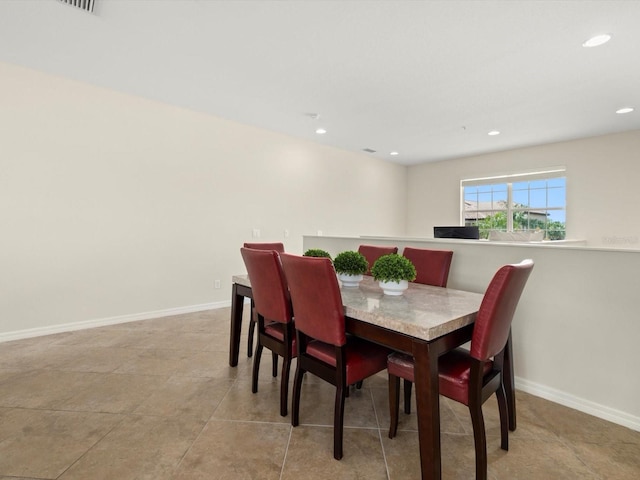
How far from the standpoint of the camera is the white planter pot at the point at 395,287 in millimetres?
1836

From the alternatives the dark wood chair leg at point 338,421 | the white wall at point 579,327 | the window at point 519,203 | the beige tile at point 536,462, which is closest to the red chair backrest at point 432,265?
the white wall at point 579,327

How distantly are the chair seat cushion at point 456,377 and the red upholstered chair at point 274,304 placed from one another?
0.86 meters

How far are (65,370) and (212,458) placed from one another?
169cm

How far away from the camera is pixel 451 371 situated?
1.44 meters

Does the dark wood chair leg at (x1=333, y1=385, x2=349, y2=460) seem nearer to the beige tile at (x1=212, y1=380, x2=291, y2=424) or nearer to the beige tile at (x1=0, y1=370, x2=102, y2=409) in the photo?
the beige tile at (x1=212, y1=380, x2=291, y2=424)

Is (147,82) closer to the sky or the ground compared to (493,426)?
closer to the sky

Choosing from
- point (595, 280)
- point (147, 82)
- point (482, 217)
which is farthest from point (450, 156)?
point (147, 82)

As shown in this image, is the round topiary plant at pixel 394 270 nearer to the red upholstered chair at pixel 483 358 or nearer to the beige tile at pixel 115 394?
the red upholstered chair at pixel 483 358

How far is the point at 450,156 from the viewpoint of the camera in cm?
625

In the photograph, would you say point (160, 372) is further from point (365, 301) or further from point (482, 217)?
point (482, 217)

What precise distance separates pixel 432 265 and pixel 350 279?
2.19 feet

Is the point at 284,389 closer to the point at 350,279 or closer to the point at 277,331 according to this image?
the point at 277,331

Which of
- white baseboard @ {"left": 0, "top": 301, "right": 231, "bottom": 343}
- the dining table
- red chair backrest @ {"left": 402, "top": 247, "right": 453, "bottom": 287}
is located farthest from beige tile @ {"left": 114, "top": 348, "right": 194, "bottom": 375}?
red chair backrest @ {"left": 402, "top": 247, "right": 453, "bottom": 287}

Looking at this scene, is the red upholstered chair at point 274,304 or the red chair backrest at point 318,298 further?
the red upholstered chair at point 274,304
